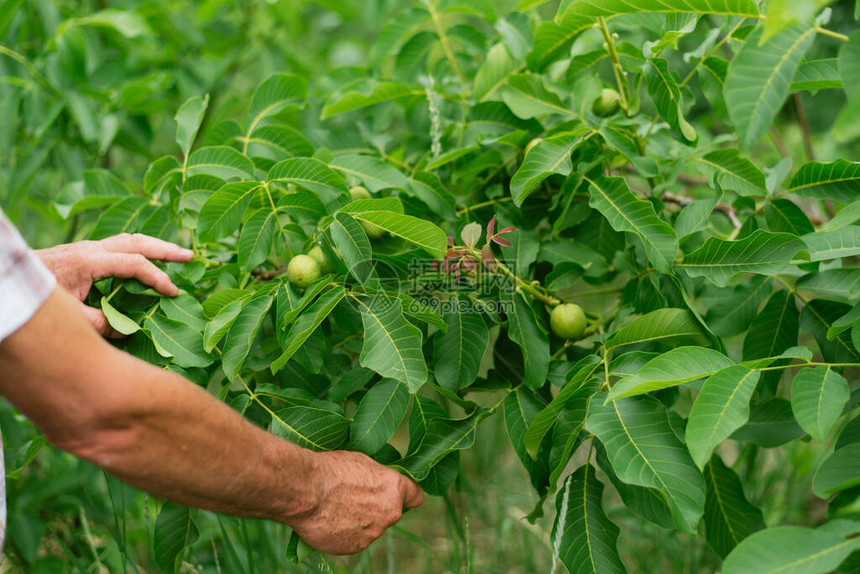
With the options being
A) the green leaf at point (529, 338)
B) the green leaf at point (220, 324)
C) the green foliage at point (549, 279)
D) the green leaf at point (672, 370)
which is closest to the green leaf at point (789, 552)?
the green foliage at point (549, 279)

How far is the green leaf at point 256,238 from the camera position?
1295 mm

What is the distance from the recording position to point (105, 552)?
6.56 ft

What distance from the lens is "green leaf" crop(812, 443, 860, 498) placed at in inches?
40.1

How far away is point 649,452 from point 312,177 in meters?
0.82

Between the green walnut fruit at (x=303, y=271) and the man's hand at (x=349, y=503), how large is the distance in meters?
0.34

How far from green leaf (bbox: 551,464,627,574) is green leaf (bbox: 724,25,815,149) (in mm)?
686

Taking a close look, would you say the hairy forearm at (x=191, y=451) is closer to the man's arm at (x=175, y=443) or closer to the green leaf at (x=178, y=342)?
the man's arm at (x=175, y=443)

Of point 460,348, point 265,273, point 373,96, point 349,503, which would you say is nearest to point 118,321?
point 265,273

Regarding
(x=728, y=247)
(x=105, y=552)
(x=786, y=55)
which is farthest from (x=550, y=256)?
(x=105, y=552)

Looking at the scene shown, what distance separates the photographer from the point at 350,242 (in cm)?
120

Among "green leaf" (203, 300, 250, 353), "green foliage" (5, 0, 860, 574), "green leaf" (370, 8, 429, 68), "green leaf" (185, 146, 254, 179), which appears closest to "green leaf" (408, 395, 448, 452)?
"green foliage" (5, 0, 860, 574)

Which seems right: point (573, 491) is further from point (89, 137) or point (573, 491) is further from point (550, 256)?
point (89, 137)

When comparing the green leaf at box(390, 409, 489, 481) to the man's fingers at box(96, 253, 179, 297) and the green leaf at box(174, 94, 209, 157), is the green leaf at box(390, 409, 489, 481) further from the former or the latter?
the green leaf at box(174, 94, 209, 157)

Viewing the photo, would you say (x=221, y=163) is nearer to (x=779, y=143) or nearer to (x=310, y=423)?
(x=310, y=423)
